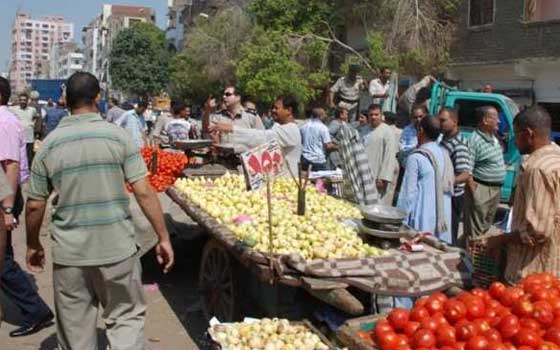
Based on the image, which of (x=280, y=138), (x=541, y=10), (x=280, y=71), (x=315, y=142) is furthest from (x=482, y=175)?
(x=280, y=71)

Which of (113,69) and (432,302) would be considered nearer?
(432,302)

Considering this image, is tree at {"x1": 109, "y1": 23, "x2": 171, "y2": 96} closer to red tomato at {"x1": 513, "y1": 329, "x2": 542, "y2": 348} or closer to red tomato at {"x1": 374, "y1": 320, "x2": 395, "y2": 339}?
red tomato at {"x1": 374, "y1": 320, "x2": 395, "y2": 339}

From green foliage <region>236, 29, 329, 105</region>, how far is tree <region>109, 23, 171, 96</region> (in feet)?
109

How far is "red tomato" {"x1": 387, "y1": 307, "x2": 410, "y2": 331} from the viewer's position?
3512 mm

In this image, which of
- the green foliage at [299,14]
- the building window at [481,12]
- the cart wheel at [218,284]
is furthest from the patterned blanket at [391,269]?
the green foliage at [299,14]

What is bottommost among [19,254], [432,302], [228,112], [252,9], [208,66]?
[19,254]

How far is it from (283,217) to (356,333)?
1.86 meters

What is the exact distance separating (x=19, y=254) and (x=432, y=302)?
5.91m

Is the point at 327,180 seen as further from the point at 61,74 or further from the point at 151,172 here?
the point at 61,74

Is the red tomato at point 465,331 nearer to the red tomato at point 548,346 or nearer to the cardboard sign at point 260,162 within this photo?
the red tomato at point 548,346

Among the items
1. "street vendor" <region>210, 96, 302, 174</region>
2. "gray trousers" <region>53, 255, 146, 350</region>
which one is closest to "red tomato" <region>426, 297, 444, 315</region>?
"gray trousers" <region>53, 255, 146, 350</region>

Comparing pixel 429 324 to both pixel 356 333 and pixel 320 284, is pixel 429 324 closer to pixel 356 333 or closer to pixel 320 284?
pixel 356 333

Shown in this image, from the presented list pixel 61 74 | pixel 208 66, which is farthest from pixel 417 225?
pixel 61 74

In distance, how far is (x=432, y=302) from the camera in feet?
11.8
